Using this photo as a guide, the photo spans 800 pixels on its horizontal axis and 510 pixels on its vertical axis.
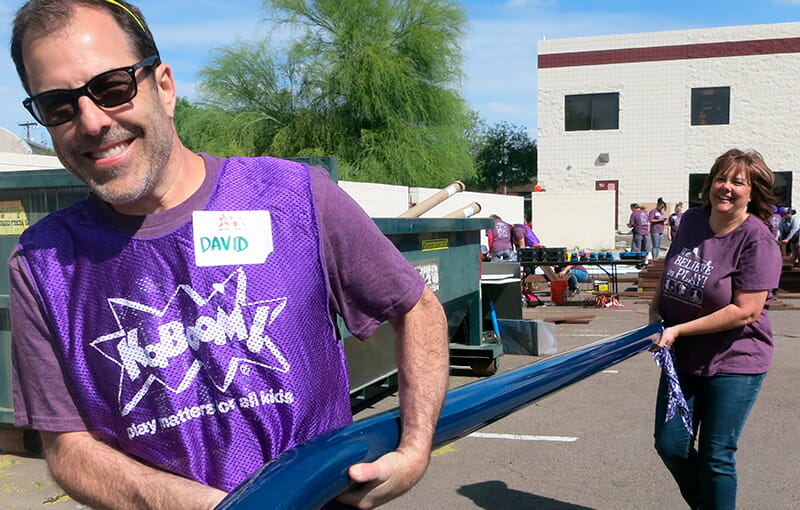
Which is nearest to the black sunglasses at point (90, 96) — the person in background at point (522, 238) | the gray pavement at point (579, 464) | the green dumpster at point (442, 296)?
the gray pavement at point (579, 464)

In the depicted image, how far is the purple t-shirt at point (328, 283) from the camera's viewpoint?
1.44 m

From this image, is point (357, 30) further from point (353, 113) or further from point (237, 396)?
point (237, 396)

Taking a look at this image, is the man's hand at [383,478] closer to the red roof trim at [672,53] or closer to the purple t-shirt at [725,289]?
the purple t-shirt at [725,289]

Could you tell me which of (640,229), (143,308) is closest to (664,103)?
(640,229)

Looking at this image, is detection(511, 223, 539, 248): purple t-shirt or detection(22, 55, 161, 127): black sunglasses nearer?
detection(22, 55, 161, 127): black sunglasses

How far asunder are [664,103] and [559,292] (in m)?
20.8

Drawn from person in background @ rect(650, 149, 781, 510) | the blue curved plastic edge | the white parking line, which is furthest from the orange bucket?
the blue curved plastic edge

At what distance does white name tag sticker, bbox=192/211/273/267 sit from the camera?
1.43m

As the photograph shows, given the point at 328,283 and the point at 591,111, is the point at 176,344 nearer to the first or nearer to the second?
the point at 328,283

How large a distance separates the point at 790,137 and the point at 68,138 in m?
33.9

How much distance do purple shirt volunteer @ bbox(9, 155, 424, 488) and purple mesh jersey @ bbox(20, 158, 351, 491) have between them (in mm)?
25

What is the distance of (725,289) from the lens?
3.38m

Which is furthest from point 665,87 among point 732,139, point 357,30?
point 357,30

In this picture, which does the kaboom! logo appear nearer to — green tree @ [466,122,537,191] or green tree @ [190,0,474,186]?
green tree @ [190,0,474,186]
